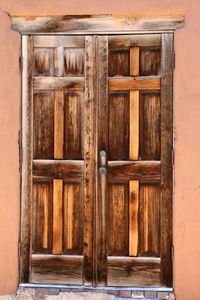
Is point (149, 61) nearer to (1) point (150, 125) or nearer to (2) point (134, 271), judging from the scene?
(1) point (150, 125)

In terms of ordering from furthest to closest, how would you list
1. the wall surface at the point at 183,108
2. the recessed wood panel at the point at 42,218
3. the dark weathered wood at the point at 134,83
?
1. the recessed wood panel at the point at 42,218
2. the dark weathered wood at the point at 134,83
3. the wall surface at the point at 183,108

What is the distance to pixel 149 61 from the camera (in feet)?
13.8

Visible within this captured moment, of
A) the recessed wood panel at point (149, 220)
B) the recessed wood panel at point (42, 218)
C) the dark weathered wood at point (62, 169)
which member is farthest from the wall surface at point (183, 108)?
the recessed wood panel at point (42, 218)

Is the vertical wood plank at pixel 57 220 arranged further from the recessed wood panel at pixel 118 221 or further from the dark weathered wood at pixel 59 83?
the dark weathered wood at pixel 59 83

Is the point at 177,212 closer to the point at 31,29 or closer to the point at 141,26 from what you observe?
the point at 141,26

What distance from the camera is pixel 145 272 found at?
422cm

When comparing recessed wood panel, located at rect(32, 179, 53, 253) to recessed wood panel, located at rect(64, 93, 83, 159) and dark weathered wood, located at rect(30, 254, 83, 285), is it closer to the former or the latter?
dark weathered wood, located at rect(30, 254, 83, 285)

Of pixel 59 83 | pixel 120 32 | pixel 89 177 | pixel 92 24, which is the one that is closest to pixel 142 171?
pixel 89 177

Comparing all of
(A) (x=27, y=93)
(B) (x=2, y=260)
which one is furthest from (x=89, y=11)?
(B) (x=2, y=260)

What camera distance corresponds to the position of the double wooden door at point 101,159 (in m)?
4.21

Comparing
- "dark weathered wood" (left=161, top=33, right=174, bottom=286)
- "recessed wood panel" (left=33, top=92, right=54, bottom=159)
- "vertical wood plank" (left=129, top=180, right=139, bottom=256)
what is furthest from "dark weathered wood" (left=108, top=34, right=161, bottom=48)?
"vertical wood plank" (left=129, top=180, right=139, bottom=256)

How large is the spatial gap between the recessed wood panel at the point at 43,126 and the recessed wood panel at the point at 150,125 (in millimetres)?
870

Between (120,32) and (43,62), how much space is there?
0.78 metres

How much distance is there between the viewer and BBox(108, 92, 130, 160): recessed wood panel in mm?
4246
